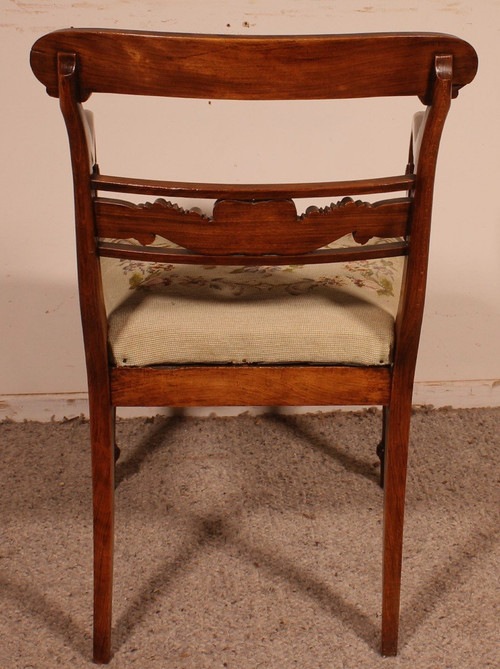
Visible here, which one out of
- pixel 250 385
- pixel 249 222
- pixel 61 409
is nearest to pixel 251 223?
pixel 249 222

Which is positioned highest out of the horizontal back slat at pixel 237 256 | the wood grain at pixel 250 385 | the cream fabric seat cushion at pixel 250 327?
the horizontal back slat at pixel 237 256

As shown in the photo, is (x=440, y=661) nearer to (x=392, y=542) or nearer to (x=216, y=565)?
(x=392, y=542)

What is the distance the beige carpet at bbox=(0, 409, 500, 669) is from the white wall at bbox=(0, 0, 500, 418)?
0.88 ft

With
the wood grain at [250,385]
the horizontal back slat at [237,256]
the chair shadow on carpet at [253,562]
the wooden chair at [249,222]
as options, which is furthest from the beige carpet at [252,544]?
the horizontal back slat at [237,256]

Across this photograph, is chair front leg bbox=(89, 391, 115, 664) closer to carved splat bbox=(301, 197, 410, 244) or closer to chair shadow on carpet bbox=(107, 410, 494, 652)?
chair shadow on carpet bbox=(107, 410, 494, 652)

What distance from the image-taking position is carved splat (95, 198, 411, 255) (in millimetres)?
985

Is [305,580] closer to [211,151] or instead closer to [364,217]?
[364,217]

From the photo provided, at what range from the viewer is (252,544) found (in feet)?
5.05

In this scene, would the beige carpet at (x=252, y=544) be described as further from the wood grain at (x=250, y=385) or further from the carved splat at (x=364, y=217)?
the carved splat at (x=364, y=217)

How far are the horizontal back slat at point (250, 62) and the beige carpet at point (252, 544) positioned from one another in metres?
0.87

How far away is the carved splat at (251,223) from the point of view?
38.8 inches

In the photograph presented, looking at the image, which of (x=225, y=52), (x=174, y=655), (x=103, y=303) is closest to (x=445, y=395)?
(x=174, y=655)

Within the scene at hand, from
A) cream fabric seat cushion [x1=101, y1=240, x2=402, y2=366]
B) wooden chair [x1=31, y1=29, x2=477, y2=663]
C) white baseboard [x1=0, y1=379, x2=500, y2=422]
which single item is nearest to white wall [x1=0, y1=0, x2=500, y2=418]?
white baseboard [x1=0, y1=379, x2=500, y2=422]

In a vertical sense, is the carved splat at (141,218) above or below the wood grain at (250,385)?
above
